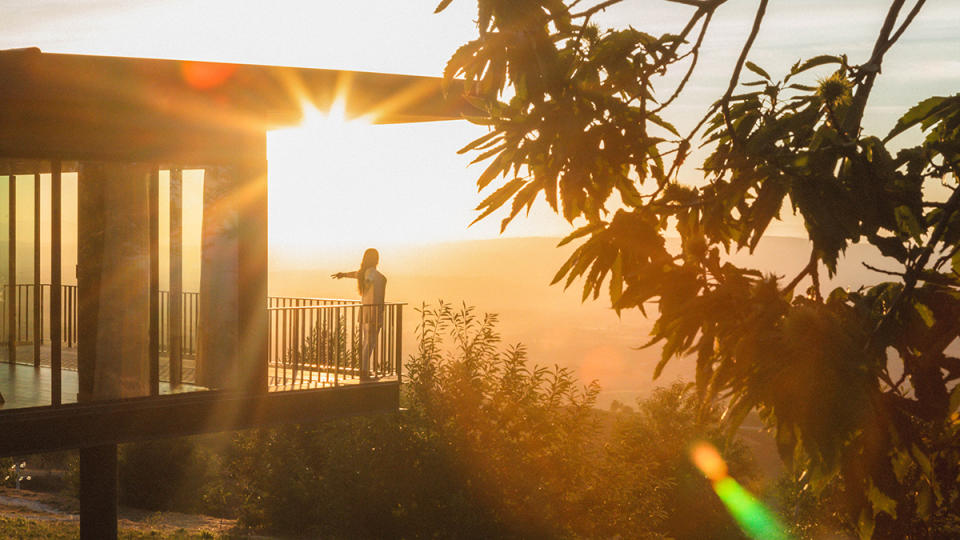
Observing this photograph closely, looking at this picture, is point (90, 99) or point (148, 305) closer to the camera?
point (90, 99)

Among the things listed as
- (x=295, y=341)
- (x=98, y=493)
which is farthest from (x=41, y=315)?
(x=295, y=341)

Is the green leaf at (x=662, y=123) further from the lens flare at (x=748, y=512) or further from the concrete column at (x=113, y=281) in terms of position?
the lens flare at (x=748, y=512)

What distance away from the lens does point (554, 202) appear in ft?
12.2

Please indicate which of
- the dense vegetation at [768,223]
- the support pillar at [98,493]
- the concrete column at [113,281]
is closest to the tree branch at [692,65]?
the dense vegetation at [768,223]

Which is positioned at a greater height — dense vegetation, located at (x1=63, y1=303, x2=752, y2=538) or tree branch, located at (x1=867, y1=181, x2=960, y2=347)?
tree branch, located at (x1=867, y1=181, x2=960, y2=347)

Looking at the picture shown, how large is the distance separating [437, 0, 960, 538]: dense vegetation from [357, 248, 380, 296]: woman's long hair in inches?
422

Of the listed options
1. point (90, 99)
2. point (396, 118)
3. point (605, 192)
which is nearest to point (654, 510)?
point (396, 118)

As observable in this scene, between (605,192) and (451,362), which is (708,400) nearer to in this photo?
(605,192)

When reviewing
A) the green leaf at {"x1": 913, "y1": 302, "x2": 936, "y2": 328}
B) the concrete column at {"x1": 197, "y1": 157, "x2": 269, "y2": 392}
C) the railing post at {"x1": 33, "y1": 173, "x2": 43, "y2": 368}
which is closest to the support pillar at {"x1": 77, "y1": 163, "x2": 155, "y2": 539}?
the railing post at {"x1": 33, "y1": 173, "x2": 43, "y2": 368}

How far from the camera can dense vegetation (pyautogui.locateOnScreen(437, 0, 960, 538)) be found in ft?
9.12

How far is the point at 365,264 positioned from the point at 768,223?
467 inches

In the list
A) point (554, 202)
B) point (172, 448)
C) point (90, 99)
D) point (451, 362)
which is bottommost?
point (172, 448)

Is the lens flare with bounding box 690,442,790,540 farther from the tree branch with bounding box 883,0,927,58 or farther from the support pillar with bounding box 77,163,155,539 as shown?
the tree branch with bounding box 883,0,927,58

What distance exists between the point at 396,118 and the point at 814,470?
40.2 ft
